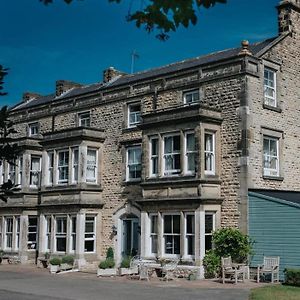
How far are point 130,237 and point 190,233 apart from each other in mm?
5231

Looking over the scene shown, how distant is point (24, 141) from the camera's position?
31188 mm

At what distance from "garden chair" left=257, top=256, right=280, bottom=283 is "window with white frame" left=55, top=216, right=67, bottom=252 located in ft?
37.0

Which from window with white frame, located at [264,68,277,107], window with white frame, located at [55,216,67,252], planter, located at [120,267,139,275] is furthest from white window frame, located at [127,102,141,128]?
planter, located at [120,267,139,275]

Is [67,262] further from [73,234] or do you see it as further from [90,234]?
[90,234]

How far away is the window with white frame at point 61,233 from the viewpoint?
92.5ft

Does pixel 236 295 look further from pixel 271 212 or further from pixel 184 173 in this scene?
pixel 184 173

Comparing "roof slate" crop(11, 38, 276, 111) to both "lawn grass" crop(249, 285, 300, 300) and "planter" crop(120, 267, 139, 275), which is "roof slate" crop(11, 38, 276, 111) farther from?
"lawn grass" crop(249, 285, 300, 300)

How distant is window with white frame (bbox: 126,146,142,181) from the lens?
27.1 metres

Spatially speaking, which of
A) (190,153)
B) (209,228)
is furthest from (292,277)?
(190,153)

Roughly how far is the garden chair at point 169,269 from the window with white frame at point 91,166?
7.55 m

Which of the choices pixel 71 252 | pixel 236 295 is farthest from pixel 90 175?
pixel 236 295

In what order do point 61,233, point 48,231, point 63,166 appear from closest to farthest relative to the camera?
point 61,233
point 63,166
point 48,231

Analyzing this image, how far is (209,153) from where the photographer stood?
75.9 feet

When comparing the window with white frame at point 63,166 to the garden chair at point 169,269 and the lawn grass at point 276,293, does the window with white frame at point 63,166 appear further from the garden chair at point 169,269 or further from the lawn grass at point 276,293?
the lawn grass at point 276,293
